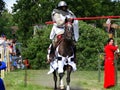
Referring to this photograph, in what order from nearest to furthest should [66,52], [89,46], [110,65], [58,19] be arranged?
[66,52]
[58,19]
[110,65]
[89,46]

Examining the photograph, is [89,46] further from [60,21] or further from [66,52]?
[66,52]

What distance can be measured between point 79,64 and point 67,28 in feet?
40.9

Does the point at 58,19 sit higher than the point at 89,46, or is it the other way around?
the point at 58,19

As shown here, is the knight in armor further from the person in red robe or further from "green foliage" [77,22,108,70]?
"green foliage" [77,22,108,70]

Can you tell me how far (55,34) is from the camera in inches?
581

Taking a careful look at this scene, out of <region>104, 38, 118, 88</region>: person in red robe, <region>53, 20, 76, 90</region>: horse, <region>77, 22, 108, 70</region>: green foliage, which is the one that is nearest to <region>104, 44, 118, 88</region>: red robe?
<region>104, 38, 118, 88</region>: person in red robe

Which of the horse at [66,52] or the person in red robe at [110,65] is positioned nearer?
the horse at [66,52]

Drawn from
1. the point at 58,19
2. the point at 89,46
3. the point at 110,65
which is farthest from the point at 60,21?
the point at 89,46

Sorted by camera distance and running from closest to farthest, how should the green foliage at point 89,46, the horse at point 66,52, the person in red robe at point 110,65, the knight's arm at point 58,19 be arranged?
the horse at point 66,52 → the knight's arm at point 58,19 → the person in red robe at point 110,65 → the green foliage at point 89,46

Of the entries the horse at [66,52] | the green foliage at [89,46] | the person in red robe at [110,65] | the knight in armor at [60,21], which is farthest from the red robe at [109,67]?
the green foliage at [89,46]

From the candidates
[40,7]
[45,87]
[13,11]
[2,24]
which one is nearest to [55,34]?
[45,87]

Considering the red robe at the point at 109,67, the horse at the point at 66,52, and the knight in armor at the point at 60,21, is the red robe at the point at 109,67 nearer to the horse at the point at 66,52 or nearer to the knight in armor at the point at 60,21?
the knight in armor at the point at 60,21

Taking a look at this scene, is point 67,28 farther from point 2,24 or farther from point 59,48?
point 2,24

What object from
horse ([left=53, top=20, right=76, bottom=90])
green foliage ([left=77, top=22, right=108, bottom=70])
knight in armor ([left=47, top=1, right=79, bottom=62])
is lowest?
green foliage ([left=77, top=22, right=108, bottom=70])
